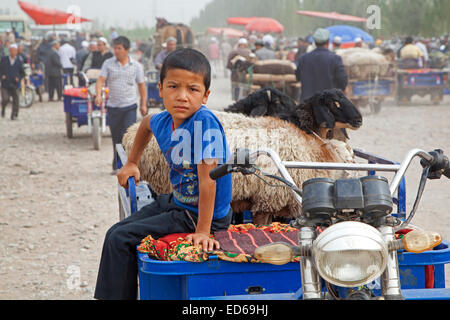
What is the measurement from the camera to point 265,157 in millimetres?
4086

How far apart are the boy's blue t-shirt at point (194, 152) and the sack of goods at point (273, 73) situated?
953 centimetres

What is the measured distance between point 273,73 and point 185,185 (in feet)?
32.2

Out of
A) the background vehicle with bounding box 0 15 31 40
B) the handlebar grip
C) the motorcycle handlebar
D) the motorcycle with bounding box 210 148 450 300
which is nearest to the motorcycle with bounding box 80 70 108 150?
the handlebar grip

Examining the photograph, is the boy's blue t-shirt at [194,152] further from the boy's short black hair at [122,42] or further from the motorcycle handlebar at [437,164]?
the boy's short black hair at [122,42]

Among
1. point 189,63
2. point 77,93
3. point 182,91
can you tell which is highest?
point 189,63

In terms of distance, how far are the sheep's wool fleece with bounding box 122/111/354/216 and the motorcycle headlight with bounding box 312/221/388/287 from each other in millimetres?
2328

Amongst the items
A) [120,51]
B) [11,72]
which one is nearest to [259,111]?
[120,51]

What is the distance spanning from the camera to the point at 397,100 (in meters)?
16.2

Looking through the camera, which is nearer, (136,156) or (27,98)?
(136,156)

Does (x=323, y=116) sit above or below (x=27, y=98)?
above

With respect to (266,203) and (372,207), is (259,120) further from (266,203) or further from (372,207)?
(372,207)

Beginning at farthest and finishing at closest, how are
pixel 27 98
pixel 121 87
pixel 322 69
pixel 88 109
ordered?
pixel 27 98
pixel 88 109
pixel 322 69
pixel 121 87

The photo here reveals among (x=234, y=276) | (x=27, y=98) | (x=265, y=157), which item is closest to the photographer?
(x=234, y=276)

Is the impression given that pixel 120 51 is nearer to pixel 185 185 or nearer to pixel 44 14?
pixel 185 185
